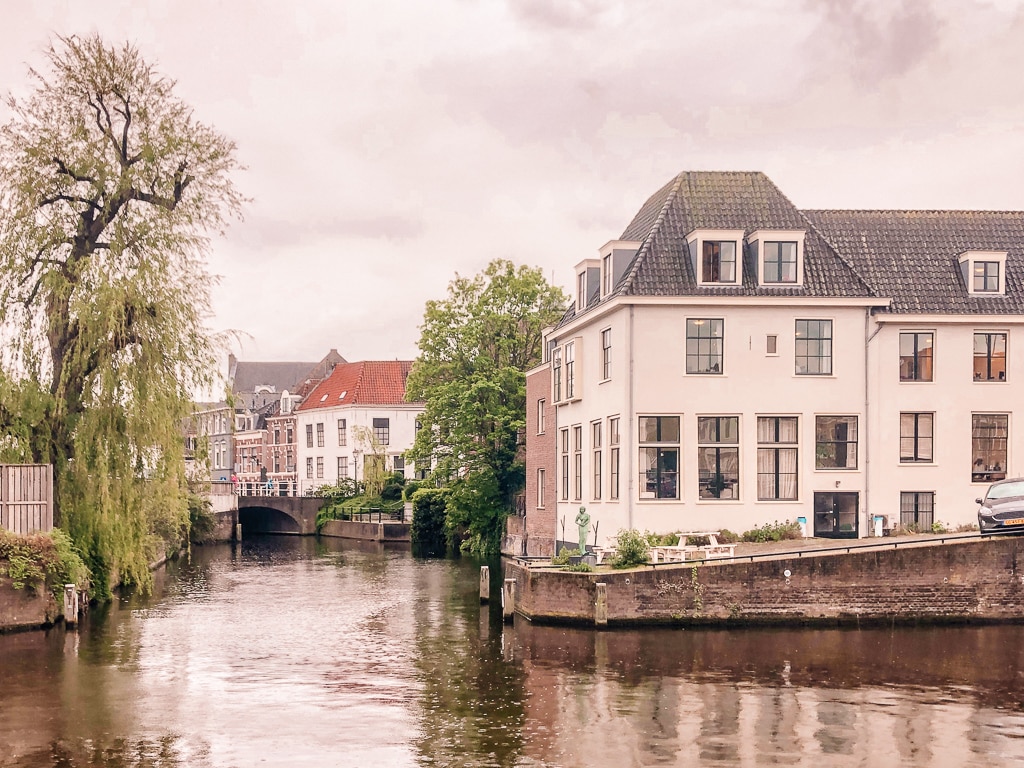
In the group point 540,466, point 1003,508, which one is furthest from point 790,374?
point 540,466

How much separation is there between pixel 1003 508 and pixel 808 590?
19.0 ft

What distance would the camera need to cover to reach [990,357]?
128 feet

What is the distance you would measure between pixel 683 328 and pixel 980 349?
8.90 meters

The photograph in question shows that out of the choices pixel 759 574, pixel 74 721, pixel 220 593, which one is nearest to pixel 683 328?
pixel 759 574

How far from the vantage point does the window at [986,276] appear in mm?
39469

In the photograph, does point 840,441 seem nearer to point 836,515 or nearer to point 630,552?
point 836,515

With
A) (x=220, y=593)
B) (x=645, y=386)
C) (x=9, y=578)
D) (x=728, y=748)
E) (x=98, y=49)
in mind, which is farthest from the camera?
(x=220, y=593)

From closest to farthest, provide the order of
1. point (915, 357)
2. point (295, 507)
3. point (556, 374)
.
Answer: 1. point (915, 357)
2. point (556, 374)
3. point (295, 507)

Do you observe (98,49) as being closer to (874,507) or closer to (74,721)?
(74,721)

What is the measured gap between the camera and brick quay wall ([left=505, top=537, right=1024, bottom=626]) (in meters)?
29.4

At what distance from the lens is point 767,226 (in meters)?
39.2

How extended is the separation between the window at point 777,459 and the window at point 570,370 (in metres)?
7.64

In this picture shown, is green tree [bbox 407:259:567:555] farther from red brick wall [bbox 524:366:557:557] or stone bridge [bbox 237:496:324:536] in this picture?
stone bridge [bbox 237:496:324:536]

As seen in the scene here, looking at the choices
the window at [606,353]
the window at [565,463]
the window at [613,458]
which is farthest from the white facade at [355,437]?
the window at [613,458]
